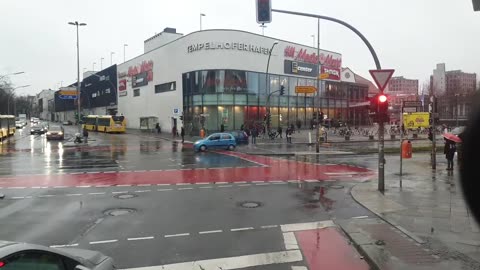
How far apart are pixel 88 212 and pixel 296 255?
6460mm

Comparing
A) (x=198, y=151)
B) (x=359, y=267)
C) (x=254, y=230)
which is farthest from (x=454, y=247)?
(x=198, y=151)

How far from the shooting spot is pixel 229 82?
5525cm

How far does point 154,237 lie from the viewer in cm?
943

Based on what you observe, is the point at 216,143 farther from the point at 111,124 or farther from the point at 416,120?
the point at 111,124

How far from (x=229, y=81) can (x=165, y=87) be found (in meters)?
13.3

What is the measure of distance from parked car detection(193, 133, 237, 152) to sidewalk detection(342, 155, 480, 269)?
1995 centimetres

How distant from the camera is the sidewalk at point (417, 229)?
754 cm

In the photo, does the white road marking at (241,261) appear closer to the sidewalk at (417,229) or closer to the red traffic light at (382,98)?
the sidewalk at (417,229)

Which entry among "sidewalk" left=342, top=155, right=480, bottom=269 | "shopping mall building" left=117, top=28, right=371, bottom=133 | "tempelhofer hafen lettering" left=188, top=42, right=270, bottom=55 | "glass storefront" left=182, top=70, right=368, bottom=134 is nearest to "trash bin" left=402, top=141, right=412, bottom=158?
"sidewalk" left=342, top=155, right=480, bottom=269

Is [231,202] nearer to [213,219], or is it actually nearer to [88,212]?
[213,219]

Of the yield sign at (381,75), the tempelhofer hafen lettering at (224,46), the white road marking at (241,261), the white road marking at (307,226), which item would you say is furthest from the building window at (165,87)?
the white road marking at (241,261)

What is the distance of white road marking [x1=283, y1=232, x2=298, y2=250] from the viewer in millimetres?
8805

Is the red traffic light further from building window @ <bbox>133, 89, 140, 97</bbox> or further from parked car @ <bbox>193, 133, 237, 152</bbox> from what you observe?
building window @ <bbox>133, 89, 140, 97</bbox>

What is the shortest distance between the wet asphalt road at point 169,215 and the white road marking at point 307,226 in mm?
305
